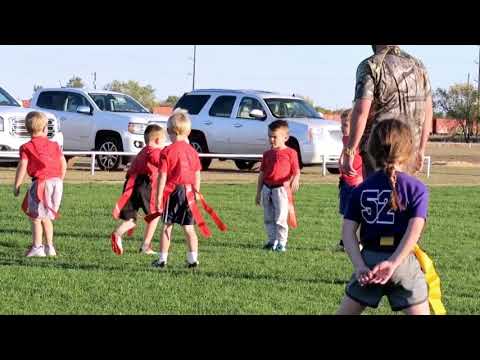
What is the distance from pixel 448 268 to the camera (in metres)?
9.23

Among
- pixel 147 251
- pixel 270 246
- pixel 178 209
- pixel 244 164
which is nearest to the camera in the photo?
pixel 178 209

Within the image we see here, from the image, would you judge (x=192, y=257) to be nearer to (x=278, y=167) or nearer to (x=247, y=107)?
(x=278, y=167)

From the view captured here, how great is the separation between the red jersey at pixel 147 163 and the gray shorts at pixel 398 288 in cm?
524

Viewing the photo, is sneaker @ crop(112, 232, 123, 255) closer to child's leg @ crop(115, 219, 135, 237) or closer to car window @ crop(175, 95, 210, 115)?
child's leg @ crop(115, 219, 135, 237)

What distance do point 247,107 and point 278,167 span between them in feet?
43.3

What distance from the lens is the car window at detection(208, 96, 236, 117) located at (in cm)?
2398

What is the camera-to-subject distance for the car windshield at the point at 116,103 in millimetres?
23452

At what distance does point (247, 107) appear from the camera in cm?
2381

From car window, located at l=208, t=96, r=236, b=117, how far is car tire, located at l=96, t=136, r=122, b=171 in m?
2.64

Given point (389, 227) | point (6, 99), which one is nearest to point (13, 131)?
point (6, 99)

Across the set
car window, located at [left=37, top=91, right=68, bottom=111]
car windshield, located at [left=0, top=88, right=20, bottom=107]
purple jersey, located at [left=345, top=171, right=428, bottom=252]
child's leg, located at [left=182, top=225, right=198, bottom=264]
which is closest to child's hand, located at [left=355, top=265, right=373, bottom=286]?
purple jersey, located at [left=345, top=171, right=428, bottom=252]
